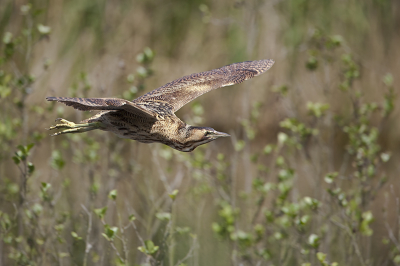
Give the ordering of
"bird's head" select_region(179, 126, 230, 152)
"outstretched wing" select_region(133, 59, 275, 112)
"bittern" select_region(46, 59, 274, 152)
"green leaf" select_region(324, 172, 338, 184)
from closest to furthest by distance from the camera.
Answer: "green leaf" select_region(324, 172, 338, 184), "bittern" select_region(46, 59, 274, 152), "bird's head" select_region(179, 126, 230, 152), "outstretched wing" select_region(133, 59, 275, 112)

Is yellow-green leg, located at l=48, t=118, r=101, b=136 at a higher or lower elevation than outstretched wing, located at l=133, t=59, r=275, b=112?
lower

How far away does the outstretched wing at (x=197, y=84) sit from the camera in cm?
389

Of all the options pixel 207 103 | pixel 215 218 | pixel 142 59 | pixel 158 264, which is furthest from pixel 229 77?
pixel 207 103

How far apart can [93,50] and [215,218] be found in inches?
134

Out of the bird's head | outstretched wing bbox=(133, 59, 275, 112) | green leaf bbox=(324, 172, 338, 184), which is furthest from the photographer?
outstretched wing bbox=(133, 59, 275, 112)

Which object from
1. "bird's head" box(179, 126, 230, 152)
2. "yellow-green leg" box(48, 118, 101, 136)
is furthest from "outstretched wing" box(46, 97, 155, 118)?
"bird's head" box(179, 126, 230, 152)

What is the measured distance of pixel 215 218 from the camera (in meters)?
5.84

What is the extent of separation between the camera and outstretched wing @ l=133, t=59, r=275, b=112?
3.89m

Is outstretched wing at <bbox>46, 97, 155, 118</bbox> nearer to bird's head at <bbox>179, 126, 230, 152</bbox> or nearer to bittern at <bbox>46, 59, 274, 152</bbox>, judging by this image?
bittern at <bbox>46, 59, 274, 152</bbox>

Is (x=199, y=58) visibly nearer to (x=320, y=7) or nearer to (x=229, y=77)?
(x=320, y=7)

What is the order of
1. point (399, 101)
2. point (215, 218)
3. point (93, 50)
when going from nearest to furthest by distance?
1. point (215, 218)
2. point (399, 101)
3. point (93, 50)

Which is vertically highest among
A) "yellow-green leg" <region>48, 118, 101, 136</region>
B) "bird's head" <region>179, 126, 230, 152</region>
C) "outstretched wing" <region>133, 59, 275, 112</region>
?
"outstretched wing" <region>133, 59, 275, 112</region>

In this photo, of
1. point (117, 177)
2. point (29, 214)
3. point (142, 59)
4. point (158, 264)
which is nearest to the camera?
point (158, 264)

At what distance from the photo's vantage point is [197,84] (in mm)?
4109
